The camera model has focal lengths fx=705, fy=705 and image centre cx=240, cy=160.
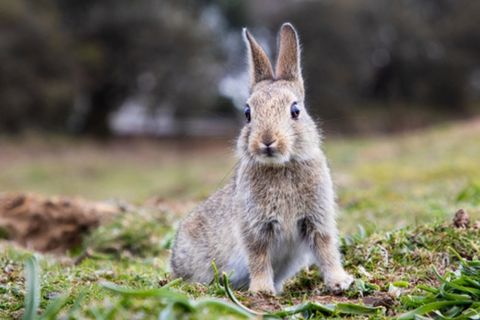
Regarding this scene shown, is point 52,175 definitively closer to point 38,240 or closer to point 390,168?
point 390,168

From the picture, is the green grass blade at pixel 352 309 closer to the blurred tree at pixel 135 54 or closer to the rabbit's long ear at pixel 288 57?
the rabbit's long ear at pixel 288 57

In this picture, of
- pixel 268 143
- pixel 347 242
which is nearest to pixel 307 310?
pixel 268 143

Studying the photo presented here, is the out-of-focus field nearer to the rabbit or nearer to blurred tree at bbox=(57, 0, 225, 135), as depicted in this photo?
the rabbit

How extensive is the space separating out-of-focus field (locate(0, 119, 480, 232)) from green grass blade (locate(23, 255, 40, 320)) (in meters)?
2.49

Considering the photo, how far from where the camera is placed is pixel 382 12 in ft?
129

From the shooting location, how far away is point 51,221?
9.70 meters

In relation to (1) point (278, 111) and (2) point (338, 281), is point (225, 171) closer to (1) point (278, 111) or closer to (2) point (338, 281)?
(1) point (278, 111)

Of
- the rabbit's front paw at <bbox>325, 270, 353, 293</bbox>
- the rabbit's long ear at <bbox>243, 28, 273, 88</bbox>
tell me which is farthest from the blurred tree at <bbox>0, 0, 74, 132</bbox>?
the rabbit's front paw at <bbox>325, 270, 353, 293</bbox>

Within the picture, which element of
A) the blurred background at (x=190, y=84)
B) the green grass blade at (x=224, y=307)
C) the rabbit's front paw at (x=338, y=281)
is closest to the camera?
the green grass blade at (x=224, y=307)

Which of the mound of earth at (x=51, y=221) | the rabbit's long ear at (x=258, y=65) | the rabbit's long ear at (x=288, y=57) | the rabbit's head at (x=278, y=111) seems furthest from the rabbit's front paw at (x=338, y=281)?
the mound of earth at (x=51, y=221)

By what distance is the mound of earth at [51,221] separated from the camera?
→ 9.48 meters

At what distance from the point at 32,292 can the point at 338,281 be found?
7.38ft

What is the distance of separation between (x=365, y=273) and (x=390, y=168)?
444 inches

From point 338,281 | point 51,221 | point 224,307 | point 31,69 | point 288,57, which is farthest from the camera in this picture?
point 31,69
